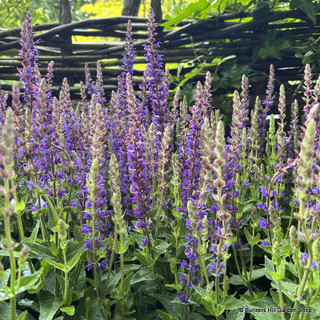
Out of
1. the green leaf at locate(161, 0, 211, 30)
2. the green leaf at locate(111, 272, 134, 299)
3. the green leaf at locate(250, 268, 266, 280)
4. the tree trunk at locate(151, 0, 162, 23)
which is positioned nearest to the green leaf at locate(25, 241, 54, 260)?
the green leaf at locate(111, 272, 134, 299)

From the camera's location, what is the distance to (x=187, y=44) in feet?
19.2

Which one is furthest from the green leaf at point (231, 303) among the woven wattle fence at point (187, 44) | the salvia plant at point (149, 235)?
the woven wattle fence at point (187, 44)

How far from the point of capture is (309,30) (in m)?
5.51

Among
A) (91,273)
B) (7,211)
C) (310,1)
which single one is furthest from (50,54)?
(7,211)

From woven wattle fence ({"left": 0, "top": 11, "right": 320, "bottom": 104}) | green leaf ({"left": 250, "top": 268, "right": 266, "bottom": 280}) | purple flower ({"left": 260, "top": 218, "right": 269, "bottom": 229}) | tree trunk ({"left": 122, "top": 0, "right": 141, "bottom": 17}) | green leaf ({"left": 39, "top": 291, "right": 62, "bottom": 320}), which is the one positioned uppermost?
tree trunk ({"left": 122, "top": 0, "right": 141, "bottom": 17})

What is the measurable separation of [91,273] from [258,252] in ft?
4.00

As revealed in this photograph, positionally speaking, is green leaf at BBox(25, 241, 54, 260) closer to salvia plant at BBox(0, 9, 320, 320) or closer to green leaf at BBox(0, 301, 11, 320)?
salvia plant at BBox(0, 9, 320, 320)

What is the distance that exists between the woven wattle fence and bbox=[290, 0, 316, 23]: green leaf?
173 millimetres

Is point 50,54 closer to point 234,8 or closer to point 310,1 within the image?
point 234,8

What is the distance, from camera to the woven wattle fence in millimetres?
5535

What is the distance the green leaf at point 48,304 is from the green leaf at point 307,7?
4.95m

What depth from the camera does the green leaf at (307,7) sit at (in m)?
5.14

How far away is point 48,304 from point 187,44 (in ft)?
15.7

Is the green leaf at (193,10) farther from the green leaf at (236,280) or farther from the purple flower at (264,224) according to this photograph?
the green leaf at (236,280)
